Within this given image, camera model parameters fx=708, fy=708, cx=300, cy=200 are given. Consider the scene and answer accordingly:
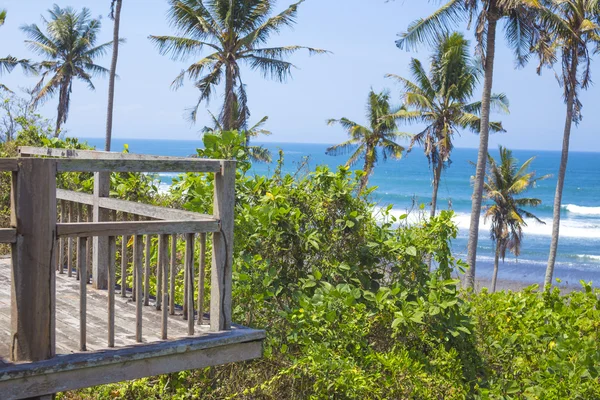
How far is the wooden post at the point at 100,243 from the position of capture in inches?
219

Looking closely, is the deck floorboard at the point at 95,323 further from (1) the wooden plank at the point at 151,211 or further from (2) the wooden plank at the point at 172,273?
(1) the wooden plank at the point at 151,211

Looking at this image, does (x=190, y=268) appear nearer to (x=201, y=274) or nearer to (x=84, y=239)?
(x=201, y=274)

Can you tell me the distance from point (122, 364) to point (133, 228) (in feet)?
2.53

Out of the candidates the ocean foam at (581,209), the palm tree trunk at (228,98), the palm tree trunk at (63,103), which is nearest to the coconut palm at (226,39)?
the palm tree trunk at (228,98)

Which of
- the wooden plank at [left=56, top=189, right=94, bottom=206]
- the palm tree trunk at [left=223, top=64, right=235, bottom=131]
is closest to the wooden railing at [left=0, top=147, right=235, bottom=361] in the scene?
the wooden plank at [left=56, top=189, right=94, bottom=206]

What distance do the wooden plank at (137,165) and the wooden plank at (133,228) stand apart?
0.99ft

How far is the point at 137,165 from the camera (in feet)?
13.6

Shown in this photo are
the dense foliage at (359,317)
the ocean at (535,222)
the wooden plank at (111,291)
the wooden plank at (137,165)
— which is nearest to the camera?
the wooden plank at (137,165)

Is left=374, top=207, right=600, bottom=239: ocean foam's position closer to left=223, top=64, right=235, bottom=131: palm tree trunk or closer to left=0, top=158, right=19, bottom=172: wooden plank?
left=223, top=64, right=235, bottom=131: palm tree trunk

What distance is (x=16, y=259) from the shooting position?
11.8ft

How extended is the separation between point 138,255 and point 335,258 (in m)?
2.10

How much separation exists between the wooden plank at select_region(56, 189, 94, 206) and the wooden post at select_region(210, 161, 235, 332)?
1.69m

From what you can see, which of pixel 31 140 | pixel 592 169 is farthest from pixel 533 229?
pixel 592 169

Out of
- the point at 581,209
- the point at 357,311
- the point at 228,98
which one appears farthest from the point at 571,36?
the point at 581,209
